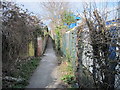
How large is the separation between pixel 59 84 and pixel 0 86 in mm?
2003

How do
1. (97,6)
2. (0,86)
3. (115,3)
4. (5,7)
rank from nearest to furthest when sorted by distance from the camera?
(115,3) → (97,6) → (0,86) → (5,7)

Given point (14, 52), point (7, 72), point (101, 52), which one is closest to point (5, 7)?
point (14, 52)

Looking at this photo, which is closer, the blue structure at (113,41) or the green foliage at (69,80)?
the blue structure at (113,41)

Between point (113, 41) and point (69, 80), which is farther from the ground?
point (113, 41)

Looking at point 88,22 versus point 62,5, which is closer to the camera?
point 88,22

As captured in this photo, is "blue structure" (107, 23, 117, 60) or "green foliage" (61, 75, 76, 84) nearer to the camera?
"blue structure" (107, 23, 117, 60)

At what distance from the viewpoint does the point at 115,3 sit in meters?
3.14

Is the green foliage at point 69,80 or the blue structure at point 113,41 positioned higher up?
the blue structure at point 113,41

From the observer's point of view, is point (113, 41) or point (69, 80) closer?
point (113, 41)

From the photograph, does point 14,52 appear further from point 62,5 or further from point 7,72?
point 62,5

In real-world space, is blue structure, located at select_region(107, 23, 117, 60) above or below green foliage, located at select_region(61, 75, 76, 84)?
above

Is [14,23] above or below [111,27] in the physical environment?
above

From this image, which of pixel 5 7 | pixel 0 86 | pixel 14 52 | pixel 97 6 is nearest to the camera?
pixel 97 6

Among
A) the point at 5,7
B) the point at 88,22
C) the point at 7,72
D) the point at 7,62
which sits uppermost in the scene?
the point at 5,7
